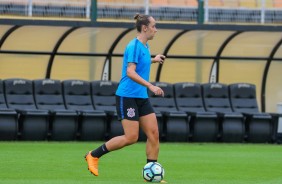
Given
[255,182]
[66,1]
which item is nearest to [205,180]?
[255,182]

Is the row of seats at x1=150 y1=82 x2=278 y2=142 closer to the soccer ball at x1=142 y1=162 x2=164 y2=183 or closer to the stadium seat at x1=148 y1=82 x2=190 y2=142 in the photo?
the stadium seat at x1=148 y1=82 x2=190 y2=142

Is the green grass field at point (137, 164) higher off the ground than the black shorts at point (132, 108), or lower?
lower

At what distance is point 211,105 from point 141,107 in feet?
43.1

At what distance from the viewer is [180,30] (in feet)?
80.1

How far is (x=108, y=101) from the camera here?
24.8 metres

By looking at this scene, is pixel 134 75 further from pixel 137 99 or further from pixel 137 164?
pixel 137 164

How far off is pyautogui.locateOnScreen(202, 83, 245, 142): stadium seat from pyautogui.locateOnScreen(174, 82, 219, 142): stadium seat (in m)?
0.18

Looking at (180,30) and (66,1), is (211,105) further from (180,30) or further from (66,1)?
(66,1)

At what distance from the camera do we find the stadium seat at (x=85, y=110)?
953 inches

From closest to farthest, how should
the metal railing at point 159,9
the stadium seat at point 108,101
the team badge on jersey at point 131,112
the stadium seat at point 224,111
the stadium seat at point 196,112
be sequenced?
the team badge on jersey at point 131,112
the stadium seat at point 108,101
the stadium seat at point 196,112
the stadium seat at point 224,111
the metal railing at point 159,9

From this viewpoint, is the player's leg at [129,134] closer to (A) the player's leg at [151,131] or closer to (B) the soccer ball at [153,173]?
(A) the player's leg at [151,131]

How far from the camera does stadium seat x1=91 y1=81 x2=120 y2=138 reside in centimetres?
2441

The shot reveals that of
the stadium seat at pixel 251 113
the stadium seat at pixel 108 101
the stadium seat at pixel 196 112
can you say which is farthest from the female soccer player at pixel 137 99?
the stadium seat at pixel 251 113

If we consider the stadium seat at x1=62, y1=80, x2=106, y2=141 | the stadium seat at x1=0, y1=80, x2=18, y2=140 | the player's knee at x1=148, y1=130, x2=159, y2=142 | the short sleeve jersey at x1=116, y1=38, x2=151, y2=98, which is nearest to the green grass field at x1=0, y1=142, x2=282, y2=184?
the player's knee at x1=148, y1=130, x2=159, y2=142
